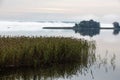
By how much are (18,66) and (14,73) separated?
0.94m

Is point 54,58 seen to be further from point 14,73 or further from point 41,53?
point 14,73

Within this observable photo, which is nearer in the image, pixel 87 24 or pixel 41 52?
pixel 41 52

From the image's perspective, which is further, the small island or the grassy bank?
the small island

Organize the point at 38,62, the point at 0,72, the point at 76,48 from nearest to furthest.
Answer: the point at 0,72 → the point at 38,62 → the point at 76,48

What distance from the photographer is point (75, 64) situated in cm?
2414

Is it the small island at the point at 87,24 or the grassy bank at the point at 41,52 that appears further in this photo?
the small island at the point at 87,24

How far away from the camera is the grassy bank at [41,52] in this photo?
2111 cm

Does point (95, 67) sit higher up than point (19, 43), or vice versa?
point (19, 43)

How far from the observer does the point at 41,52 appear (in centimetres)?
2289

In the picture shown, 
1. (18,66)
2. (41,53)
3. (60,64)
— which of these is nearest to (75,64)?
(60,64)

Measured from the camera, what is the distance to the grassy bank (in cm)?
2111

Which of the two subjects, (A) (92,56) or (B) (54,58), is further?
(A) (92,56)

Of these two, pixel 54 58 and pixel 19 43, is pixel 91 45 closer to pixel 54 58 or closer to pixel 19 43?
pixel 54 58

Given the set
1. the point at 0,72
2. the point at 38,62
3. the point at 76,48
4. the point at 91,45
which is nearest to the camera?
the point at 0,72
